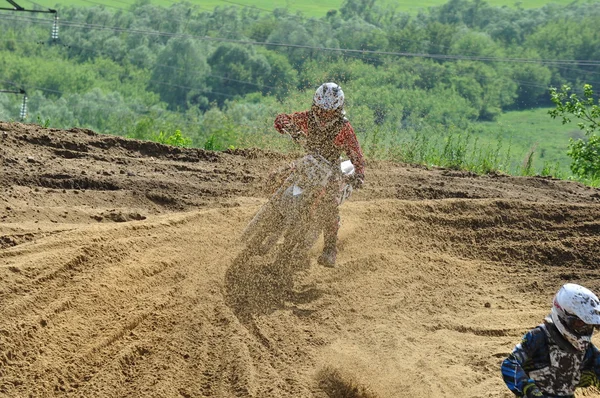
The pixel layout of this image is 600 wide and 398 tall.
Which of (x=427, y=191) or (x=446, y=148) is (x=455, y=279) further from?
(x=446, y=148)

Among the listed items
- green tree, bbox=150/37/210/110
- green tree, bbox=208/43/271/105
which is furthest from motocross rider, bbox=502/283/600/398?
green tree, bbox=150/37/210/110

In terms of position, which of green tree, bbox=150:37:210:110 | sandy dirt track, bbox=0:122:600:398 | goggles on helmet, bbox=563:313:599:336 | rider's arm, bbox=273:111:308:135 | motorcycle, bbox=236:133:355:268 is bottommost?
green tree, bbox=150:37:210:110

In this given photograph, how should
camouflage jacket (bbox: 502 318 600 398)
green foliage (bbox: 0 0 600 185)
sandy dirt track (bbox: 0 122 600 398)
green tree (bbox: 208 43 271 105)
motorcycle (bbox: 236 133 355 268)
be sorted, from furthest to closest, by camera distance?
green tree (bbox: 208 43 271 105)
green foliage (bbox: 0 0 600 185)
motorcycle (bbox: 236 133 355 268)
sandy dirt track (bbox: 0 122 600 398)
camouflage jacket (bbox: 502 318 600 398)

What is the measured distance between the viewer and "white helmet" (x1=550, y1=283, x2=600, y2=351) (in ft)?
19.8

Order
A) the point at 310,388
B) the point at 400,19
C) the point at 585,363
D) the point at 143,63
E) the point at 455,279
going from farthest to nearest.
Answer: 1. the point at 400,19
2. the point at 143,63
3. the point at 455,279
4. the point at 310,388
5. the point at 585,363

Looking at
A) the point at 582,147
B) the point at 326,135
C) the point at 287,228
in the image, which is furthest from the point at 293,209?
the point at 582,147

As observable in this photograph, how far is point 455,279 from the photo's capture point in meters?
12.0

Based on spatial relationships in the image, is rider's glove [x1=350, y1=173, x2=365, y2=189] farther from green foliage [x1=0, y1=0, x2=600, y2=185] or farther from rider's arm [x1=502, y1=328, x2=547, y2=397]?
green foliage [x1=0, y1=0, x2=600, y2=185]

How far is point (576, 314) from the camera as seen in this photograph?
605cm

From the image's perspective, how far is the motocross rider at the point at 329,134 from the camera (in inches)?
436

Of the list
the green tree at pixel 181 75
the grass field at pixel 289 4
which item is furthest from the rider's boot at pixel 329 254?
the grass field at pixel 289 4

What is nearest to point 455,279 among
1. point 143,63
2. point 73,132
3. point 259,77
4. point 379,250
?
point 379,250

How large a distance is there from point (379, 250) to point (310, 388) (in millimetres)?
4821

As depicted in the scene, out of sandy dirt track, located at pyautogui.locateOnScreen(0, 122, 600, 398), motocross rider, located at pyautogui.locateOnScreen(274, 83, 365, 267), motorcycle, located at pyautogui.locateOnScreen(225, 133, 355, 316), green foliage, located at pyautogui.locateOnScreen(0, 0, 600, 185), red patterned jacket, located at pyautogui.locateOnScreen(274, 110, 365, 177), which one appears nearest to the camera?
sandy dirt track, located at pyautogui.locateOnScreen(0, 122, 600, 398)
